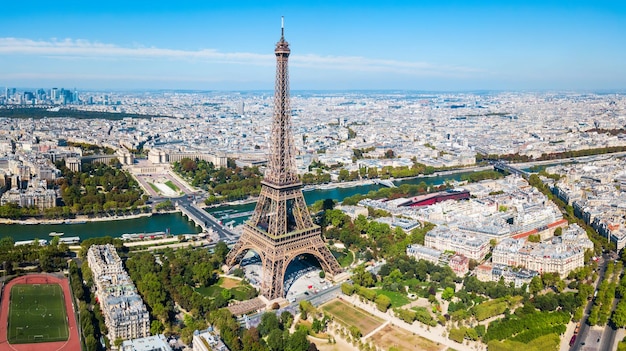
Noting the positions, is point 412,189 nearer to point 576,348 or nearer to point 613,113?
point 576,348

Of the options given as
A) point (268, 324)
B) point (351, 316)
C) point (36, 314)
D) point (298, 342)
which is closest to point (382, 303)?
point (351, 316)

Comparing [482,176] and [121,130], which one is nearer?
[482,176]

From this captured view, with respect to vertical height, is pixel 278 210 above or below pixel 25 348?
above

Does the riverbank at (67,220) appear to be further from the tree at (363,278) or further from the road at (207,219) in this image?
the tree at (363,278)

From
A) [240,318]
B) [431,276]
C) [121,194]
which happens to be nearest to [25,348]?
[240,318]

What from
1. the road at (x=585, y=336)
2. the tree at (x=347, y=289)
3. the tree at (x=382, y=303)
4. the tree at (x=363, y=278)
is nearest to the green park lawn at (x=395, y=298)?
the tree at (x=382, y=303)
